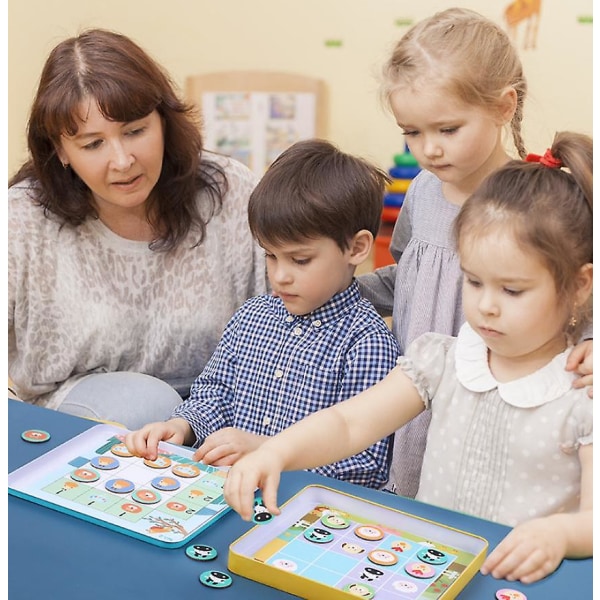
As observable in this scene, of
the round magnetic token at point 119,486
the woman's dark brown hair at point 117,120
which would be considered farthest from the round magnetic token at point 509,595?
the woman's dark brown hair at point 117,120

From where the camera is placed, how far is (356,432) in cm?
107

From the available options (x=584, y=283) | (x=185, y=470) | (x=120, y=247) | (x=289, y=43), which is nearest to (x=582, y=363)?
(x=584, y=283)

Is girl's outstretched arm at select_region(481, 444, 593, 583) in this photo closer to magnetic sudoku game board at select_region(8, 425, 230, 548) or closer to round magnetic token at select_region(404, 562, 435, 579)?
round magnetic token at select_region(404, 562, 435, 579)

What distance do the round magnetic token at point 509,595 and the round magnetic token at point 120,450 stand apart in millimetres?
506

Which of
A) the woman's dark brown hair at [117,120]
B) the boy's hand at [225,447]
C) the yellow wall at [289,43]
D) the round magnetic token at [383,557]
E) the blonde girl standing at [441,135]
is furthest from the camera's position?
the yellow wall at [289,43]

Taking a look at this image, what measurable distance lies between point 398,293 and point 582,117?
2.29 meters

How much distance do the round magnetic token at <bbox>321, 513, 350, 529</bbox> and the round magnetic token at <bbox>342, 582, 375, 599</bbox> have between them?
0.11 meters

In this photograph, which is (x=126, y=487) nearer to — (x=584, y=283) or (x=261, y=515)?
(x=261, y=515)

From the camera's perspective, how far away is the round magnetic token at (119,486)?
3.50ft

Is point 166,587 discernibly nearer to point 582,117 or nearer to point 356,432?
point 356,432

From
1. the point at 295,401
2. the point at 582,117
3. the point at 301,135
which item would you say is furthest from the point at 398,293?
the point at 301,135

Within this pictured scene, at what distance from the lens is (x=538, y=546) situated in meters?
0.83

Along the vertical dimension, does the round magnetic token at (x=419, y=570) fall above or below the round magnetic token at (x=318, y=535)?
below

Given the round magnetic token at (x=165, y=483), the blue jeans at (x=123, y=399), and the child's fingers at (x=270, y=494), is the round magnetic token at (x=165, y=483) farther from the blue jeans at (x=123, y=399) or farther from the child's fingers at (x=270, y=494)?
the blue jeans at (x=123, y=399)
